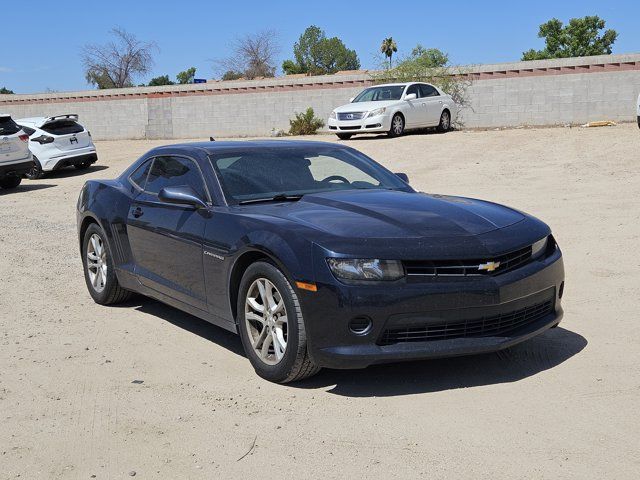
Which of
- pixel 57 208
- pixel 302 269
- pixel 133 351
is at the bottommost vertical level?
pixel 57 208

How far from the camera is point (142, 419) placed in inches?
195

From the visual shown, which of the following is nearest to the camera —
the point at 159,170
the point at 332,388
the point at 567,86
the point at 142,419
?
the point at 142,419

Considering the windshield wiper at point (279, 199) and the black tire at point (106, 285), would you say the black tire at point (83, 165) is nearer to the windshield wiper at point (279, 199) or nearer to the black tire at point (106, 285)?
the black tire at point (106, 285)

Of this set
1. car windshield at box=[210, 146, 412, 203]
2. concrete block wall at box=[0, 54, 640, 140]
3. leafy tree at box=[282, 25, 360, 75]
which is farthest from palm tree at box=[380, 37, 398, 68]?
car windshield at box=[210, 146, 412, 203]

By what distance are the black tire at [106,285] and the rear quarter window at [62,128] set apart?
1589 cm

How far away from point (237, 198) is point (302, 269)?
1228mm

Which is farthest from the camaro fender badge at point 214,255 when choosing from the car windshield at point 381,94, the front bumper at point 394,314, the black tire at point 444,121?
the black tire at point 444,121

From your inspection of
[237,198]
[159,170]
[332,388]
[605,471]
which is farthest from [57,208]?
[605,471]

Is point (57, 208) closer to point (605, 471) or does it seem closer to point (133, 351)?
point (133, 351)

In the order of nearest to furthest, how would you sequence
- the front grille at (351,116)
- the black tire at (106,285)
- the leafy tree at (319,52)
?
the black tire at (106,285)
the front grille at (351,116)
the leafy tree at (319,52)

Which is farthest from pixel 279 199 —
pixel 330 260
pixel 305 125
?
pixel 305 125

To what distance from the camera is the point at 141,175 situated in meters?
7.35

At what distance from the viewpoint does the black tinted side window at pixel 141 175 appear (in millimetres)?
7258

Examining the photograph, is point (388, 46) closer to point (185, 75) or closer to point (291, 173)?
point (185, 75)
